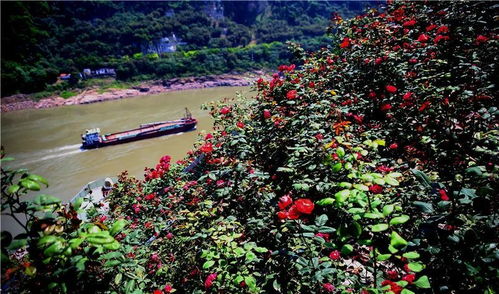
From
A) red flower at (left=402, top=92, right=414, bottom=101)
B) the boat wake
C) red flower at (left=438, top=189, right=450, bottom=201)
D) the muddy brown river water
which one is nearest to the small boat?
the muddy brown river water

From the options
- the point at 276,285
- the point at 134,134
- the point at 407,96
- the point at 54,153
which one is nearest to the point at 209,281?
the point at 276,285

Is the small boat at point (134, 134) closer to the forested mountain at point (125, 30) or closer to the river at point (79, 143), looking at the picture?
the river at point (79, 143)

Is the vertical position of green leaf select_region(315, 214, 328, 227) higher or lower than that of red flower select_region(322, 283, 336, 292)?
higher

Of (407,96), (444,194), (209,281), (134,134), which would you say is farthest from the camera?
(134,134)

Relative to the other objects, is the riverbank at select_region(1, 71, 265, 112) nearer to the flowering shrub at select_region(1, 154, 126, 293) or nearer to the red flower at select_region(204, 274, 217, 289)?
the red flower at select_region(204, 274, 217, 289)

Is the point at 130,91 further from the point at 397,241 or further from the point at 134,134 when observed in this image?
the point at 397,241

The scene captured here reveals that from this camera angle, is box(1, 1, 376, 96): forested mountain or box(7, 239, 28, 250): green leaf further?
box(1, 1, 376, 96): forested mountain

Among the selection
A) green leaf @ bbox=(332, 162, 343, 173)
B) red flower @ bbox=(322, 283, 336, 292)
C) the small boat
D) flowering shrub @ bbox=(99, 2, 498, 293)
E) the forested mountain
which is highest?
the forested mountain

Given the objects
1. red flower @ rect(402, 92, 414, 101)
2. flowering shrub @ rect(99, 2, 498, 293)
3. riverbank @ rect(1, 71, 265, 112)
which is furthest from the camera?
riverbank @ rect(1, 71, 265, 112)

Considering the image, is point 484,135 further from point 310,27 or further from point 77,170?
point 310,27
